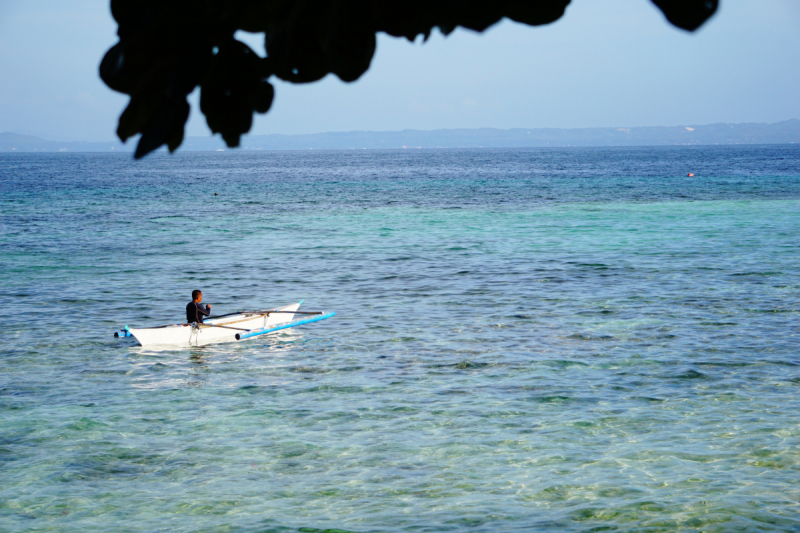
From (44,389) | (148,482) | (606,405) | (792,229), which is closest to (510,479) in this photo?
(606,405)

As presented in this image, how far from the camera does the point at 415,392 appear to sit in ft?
49.8

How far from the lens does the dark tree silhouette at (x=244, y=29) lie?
7.11 feet

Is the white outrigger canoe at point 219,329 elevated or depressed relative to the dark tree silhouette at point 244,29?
depressed

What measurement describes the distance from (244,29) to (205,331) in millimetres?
17721

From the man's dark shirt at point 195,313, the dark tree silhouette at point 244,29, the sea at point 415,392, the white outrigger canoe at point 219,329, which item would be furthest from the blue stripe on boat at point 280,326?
the dark tree silhouette at point 244,29

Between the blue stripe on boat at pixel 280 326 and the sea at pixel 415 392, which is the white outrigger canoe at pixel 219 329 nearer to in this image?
the blue stripe on boat at pixel 280 326

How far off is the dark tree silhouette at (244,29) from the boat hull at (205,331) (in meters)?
17.2

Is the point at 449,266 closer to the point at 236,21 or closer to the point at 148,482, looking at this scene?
the point at 148,482

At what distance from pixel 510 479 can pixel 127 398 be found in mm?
8175

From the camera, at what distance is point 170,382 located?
16.5 meters

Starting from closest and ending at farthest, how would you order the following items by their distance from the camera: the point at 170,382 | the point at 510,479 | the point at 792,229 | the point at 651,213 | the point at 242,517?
the point at 242,517 < the point at 510,479 < the point at 170,382 < the point at 792,229 < the point at 651,213

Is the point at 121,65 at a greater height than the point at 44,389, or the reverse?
the point at 121,65

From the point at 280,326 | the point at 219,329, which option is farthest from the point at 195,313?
the point at 280,326

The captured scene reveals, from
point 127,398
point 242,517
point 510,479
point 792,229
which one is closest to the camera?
point 242,517
